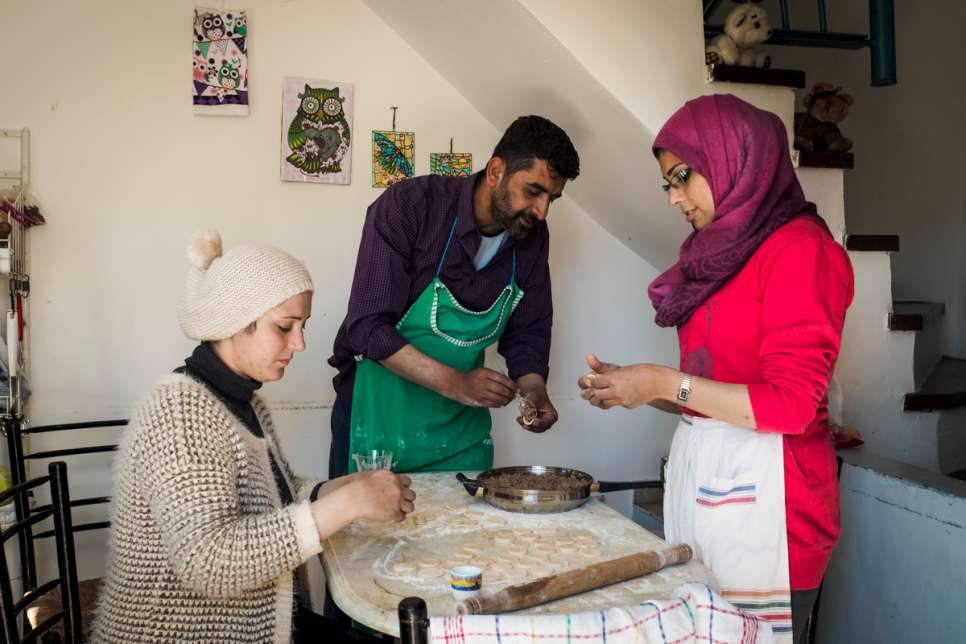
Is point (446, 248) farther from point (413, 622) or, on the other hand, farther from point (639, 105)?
point (413, 622)

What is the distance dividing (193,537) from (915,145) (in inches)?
192

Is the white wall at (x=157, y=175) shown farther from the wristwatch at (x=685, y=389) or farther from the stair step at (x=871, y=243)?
the wristwatch at (x=685, y=389)

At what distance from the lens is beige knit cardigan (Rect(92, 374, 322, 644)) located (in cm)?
148

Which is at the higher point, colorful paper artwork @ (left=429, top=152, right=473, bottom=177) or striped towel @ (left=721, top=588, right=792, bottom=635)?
colorful paper artwork @ (left=429, top=152, right=473, bottom=177)

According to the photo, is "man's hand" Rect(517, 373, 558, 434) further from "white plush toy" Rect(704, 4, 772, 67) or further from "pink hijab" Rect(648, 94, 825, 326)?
"white plush toy" Rect(704, 4, 772, 67)

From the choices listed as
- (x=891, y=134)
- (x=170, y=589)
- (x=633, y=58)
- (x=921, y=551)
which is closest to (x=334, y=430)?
(x=170, y=589)

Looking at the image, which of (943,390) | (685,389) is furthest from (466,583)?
(943,390)

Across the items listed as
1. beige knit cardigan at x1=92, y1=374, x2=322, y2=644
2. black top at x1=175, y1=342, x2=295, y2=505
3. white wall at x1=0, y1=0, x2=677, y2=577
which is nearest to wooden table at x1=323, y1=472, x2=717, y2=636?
beige knit cardigan at x1=92, y1=374, x2=322, y2=644

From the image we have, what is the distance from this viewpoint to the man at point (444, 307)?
256 cm

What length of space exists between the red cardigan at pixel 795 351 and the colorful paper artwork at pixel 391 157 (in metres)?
1.87

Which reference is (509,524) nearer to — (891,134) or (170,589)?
(170,589)

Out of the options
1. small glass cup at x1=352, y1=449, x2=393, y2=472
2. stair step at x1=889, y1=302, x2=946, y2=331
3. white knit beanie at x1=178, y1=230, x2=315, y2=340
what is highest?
white knit beanie at x1=178, y1=230, x2=315, y2=340

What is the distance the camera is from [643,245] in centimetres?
365

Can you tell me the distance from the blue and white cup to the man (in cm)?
104
